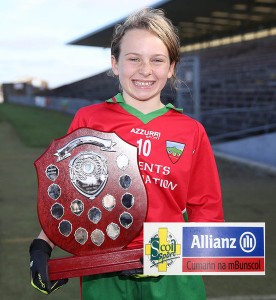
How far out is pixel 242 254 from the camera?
1168mm

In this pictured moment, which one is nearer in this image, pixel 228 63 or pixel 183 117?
pixel 183 117

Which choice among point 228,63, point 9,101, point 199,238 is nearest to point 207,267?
point 199,238

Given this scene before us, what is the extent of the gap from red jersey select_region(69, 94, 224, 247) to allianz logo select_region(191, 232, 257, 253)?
247 mm

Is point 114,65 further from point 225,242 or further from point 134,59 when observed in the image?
point 225,242

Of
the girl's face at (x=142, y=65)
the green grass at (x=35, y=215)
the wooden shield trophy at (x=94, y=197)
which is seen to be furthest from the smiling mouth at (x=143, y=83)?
the green grass at (x=35, y=215)

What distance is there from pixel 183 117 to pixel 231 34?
26832mm

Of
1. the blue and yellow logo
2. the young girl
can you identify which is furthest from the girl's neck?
the blue and yellow logo

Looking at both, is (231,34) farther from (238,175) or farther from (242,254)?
(242,254)

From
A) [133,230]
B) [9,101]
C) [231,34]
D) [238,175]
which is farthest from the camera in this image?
[9,101]

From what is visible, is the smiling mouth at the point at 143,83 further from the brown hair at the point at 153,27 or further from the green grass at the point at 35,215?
the green grass at the point at 35,215

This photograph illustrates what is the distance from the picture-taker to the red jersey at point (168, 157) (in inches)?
55.7

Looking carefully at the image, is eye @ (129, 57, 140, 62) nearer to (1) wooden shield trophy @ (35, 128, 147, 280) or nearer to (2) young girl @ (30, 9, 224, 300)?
(2) young girl @ (30, 9, 224, 300)

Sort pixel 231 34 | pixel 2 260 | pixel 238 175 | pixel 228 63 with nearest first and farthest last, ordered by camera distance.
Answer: pixel 2 260 < pixel 238 175 < pixel 228 63 < pixel 231 34

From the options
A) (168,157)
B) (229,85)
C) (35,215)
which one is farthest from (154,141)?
(229,85)
